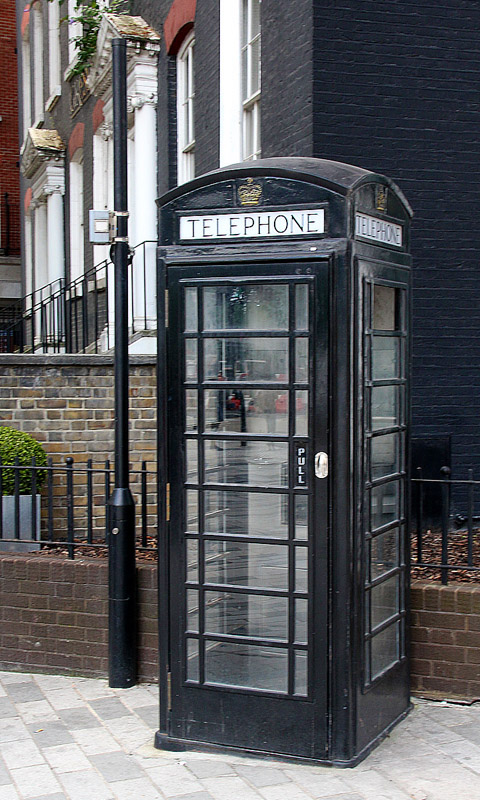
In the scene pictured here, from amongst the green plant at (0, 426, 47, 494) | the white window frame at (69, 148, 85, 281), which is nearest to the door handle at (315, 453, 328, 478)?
the green plant at (0, 426, 47, 494)

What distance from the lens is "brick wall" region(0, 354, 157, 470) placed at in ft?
27.6

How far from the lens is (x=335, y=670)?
14.0 ft

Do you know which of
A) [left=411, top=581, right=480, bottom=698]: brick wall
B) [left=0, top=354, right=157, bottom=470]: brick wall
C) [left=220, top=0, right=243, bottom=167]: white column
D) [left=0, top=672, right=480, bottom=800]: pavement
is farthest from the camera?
[left=220, top=0, right=243, bottom=167]: white column

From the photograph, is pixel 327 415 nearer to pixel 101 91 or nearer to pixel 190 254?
pixel 190 254

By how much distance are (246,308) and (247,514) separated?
1.00m

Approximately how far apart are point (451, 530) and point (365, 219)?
4115 mm

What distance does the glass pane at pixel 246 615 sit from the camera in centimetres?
443

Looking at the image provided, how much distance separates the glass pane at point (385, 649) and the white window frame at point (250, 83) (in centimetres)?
525

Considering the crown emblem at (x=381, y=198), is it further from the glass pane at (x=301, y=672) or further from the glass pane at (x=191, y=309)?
the glass pane at (x=301, y=672)

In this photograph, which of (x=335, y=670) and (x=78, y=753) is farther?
(x=78, y=753)

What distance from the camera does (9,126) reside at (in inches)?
948

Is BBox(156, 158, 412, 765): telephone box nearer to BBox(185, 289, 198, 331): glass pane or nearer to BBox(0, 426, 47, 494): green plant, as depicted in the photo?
BBox(185, 289, 198, 331): glass pane

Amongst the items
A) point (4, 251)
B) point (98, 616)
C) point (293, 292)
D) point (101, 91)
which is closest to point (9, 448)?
point (98, 616)

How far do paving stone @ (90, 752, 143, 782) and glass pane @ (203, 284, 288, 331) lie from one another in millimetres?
2116
